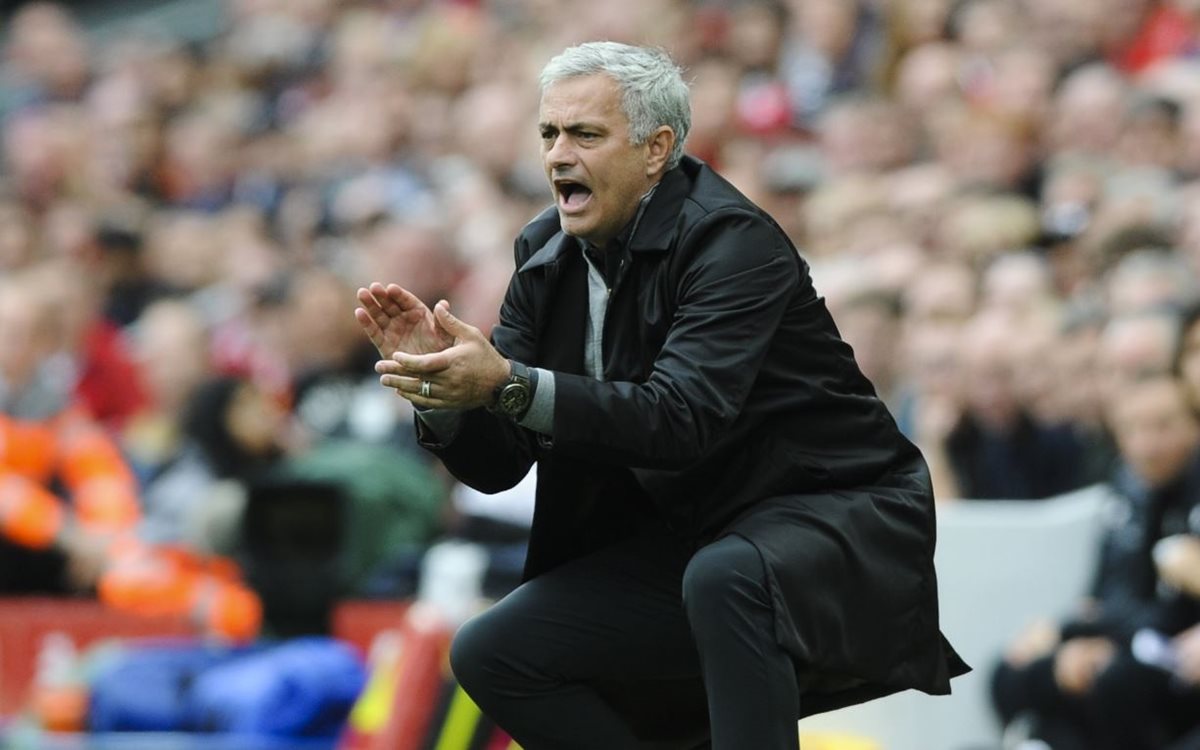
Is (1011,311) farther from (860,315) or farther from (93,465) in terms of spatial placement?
(93,465)

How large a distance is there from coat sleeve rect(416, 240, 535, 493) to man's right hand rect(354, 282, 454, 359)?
27cm

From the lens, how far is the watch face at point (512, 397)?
4.00 m

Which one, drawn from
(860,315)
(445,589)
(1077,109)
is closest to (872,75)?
(1077,109)

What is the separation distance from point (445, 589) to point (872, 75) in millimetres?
3730

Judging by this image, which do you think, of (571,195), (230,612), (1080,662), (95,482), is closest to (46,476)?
(95,482)

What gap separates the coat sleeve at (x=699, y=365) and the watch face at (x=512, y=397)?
2.5 inches

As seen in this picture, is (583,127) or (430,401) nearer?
(430,401)

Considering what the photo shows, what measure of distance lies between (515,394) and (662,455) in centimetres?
29

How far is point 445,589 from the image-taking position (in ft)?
25.2

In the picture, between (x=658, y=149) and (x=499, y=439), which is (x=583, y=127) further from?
(x=499, y=439)

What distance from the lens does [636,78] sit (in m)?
4.27

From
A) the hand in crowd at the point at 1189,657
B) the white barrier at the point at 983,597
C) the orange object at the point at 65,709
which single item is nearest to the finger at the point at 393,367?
the hand in crowd at the point at 1189,657

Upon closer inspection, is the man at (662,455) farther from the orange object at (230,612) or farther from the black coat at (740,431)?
the orange object at (230,612)

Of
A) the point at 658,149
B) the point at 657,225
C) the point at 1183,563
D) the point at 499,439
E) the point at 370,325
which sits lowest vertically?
the point at 1183,563
